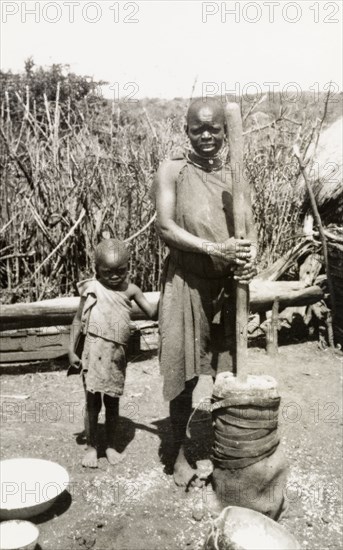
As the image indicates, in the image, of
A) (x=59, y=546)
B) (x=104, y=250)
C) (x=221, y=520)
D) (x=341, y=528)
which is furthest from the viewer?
(x=104, y=250)

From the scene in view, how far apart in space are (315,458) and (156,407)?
4.45ft

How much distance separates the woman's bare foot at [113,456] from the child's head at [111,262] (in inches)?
42.6

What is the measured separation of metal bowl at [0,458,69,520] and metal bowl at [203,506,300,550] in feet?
Answer: 3.27

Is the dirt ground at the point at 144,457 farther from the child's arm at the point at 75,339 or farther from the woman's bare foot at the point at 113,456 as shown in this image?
the child's arm at the point at 75,339

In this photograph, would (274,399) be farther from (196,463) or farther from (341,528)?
(196,463)

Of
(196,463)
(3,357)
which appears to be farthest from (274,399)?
(3,357)

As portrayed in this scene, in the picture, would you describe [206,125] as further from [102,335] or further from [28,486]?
[28,486]

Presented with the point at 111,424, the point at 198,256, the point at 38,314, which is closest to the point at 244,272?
the point at 198,256

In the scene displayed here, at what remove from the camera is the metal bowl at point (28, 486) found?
8.80 feet

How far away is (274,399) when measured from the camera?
262 centimetres

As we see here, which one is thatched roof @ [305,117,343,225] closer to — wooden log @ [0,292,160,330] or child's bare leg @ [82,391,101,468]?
wooden log @ [0,292,160,330]

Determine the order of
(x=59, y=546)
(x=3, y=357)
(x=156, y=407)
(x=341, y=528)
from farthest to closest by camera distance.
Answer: (x=3, y=357), (x=156, y=407), (x=341, y=528), (x=59, y=546)

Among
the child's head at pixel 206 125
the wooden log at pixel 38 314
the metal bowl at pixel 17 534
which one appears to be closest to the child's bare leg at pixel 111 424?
the metal bowl at pixel 17 534

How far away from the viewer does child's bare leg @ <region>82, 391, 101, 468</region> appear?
3236mm
